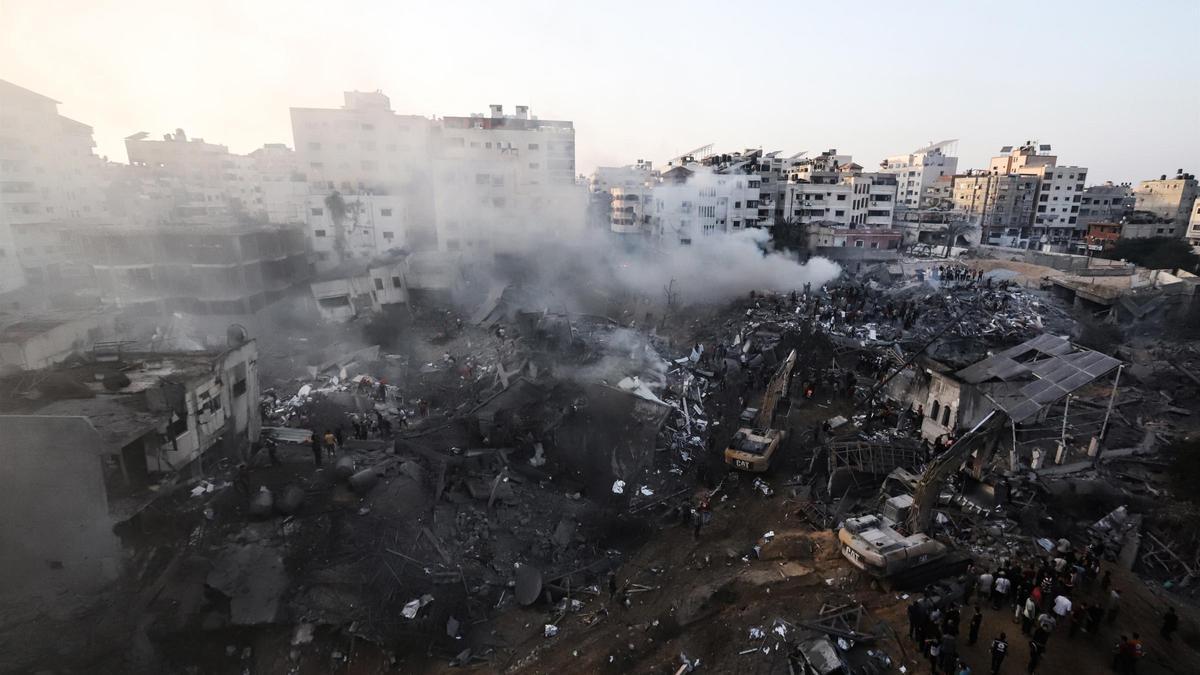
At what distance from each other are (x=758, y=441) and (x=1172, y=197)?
55.5 m

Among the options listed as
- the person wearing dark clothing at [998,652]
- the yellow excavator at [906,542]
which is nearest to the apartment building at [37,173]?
the yellow excavator at [906,542]

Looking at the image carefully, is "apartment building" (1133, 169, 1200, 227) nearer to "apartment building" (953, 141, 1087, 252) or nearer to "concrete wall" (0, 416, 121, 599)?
"apartment building" (953, 141, 1087, 252)

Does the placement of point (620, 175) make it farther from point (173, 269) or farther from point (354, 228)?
point (173, 269)

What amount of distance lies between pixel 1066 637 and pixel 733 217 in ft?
102

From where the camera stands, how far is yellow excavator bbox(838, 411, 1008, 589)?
8.94 metres

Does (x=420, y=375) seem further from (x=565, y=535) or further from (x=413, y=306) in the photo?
(x=565, y=535)

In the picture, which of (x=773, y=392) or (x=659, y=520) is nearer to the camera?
(x=659, y=520)

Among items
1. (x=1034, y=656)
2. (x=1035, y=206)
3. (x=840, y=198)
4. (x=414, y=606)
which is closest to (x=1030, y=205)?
(x=1035, y=206)

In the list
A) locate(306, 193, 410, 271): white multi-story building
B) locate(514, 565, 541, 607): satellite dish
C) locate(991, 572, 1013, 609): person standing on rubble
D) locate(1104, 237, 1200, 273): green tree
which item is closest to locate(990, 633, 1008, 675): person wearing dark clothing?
locate(991, 572, 1013, 609): person standing on rubble

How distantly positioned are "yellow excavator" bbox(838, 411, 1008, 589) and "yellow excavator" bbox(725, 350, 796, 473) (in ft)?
10.8

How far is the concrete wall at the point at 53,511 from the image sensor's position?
34.0 feet

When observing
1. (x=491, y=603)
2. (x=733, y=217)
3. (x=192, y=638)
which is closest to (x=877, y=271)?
(x=733, y=217)

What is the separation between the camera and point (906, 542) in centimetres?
916

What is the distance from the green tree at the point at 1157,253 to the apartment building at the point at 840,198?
1478 cm
